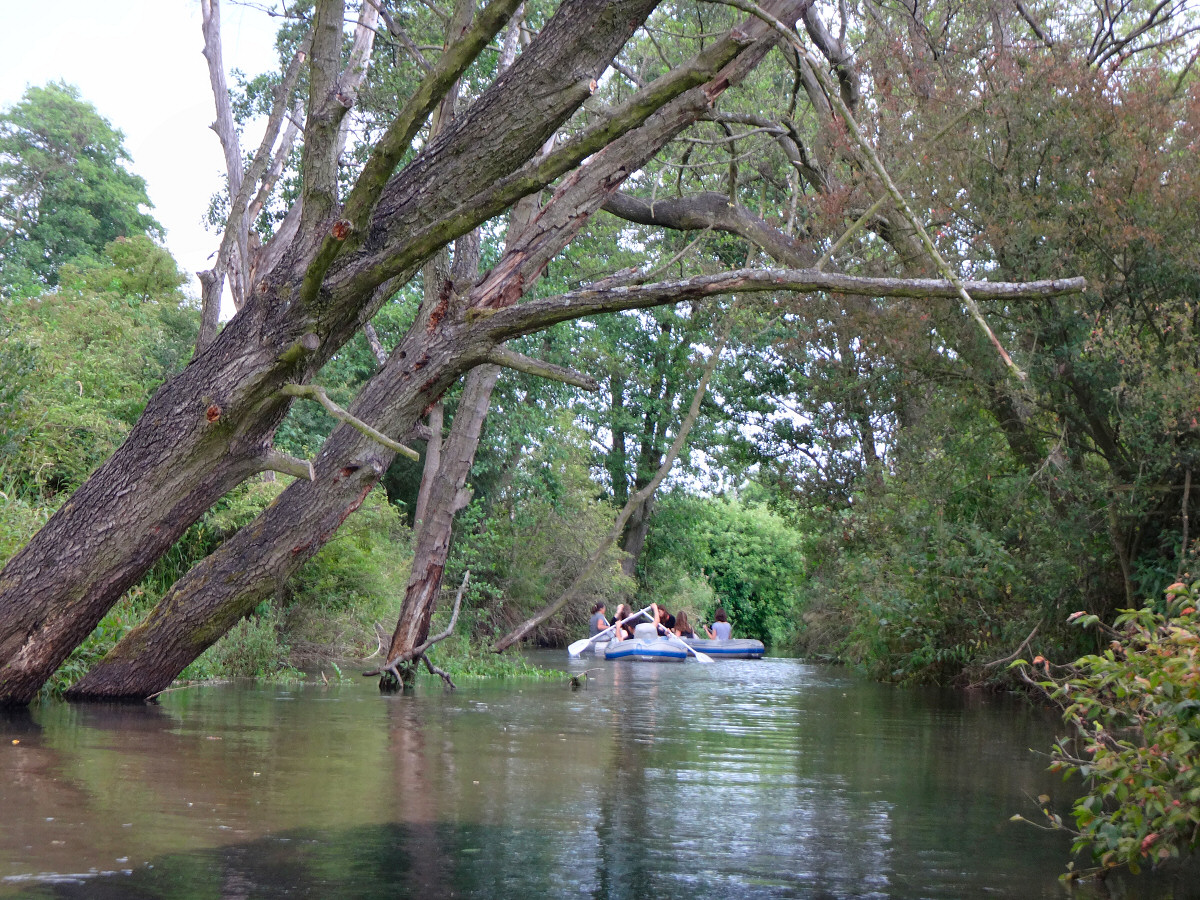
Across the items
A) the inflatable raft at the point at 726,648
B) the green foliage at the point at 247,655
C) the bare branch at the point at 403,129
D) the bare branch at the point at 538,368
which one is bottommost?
the inflatable raft at the point at 726,648

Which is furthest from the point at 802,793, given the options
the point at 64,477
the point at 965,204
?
the point at 64,477

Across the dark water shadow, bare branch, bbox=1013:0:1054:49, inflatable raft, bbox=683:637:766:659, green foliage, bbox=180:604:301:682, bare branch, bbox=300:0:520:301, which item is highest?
bare branch, bbox=1013:0:1054:49

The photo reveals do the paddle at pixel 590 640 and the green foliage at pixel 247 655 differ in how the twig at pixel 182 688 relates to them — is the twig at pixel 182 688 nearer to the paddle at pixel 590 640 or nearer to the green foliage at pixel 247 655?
the green foliage at pixel 247 655

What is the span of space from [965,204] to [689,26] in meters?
7.69

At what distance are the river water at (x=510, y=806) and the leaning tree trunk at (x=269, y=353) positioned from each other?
3.08ft

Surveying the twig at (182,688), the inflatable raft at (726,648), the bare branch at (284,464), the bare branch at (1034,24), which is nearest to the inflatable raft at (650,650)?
the inflatable raft at (726,648)

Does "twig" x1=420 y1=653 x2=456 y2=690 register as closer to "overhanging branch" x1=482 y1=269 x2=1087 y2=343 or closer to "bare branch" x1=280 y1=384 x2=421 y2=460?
"bare branch" x1=280 y1=384 x2=421 y2=460

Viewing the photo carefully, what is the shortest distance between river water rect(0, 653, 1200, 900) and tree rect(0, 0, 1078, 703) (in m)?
1.12

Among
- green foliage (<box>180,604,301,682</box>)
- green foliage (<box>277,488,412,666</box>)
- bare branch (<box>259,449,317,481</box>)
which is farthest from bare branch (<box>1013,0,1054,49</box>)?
green foliage (<box>180,604,301,682</box>)

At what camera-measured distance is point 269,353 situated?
6.02m

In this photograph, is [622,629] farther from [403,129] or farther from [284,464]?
[403,129]

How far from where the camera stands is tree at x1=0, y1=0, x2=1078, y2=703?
17.8 feet

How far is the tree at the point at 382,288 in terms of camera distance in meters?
5.43

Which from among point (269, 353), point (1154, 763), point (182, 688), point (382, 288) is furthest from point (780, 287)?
point (182, 688)
